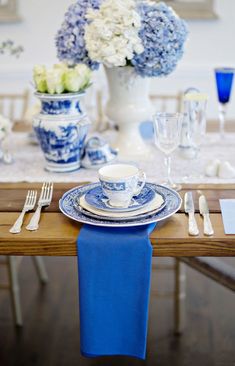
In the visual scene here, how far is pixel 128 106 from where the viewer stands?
176 cm

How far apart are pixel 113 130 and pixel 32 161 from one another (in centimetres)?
52

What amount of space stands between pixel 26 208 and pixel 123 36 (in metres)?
0.58

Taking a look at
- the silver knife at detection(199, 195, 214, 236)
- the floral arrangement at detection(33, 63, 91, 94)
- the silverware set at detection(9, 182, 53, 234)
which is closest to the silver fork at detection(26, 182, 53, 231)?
the silverware set at detection(9, 182, 53, 234)

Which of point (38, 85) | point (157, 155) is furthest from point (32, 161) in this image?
point (157, 155)

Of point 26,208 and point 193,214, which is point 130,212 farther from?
point 26,208

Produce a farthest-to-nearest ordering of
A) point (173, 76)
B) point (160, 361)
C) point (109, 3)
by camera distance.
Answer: point (173, 76) → point (160, 361) → point (109, 3)

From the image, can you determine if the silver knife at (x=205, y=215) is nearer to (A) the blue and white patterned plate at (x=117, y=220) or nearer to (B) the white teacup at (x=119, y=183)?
(A) the blue and white patterned plate at (x=117, y=220)

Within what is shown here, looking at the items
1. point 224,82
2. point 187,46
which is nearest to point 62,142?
point 224,82

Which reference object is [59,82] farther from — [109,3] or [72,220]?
[72,220]

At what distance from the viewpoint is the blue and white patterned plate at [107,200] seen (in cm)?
Answer: 125

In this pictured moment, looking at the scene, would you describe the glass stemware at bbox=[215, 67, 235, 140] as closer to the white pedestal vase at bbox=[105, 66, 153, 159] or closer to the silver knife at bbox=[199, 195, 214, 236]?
the white pedestal vase at bbox=[105, 66, 153, 159]

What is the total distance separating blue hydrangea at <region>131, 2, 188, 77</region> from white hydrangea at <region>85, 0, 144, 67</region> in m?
0.04

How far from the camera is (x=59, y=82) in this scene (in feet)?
5.21

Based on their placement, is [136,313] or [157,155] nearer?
[136,313]
